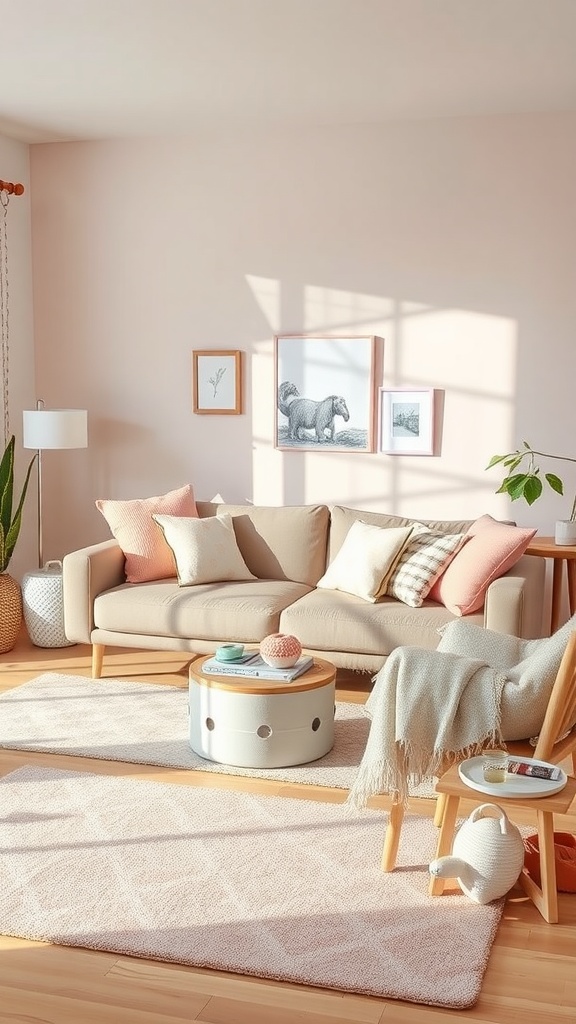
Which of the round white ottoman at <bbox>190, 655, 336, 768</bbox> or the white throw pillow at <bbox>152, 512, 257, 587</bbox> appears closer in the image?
the round white ottoman at <bbox>190, 655, 336, 768</bbox>

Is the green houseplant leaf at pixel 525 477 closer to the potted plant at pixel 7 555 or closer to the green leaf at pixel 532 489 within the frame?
A: the green leaf at pixel 532 489

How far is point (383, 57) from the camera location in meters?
4.40

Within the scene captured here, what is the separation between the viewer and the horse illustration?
224 inches

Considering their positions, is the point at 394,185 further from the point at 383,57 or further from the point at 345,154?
the point at 383,57

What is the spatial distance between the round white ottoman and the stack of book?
0.08 feet

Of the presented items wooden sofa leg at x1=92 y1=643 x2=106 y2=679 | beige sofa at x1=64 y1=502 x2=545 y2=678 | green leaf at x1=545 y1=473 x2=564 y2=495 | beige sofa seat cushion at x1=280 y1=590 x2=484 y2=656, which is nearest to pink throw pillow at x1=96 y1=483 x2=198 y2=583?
beige sofa at x1=64 y1=502 x2=545 y2=678

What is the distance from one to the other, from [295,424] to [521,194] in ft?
5.47

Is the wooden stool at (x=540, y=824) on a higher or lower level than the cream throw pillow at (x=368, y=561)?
lower

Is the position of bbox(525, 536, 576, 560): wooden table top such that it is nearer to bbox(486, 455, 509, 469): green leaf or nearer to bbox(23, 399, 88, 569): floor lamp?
bbox(486, 455, 509, 469): green leaf

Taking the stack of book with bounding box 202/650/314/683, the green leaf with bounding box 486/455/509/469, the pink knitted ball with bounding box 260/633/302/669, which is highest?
the green leaf with bounding box 486/455/509/469

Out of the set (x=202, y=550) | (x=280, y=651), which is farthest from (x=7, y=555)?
(x=280, y=651)

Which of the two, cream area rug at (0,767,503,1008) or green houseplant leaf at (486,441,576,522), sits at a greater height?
green houseplant leaf at (486,441,576,522)

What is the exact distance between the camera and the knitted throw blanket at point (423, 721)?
9.76 feet

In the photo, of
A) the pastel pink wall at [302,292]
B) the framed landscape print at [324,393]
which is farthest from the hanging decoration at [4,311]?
the framed landscape print at [324,393]
